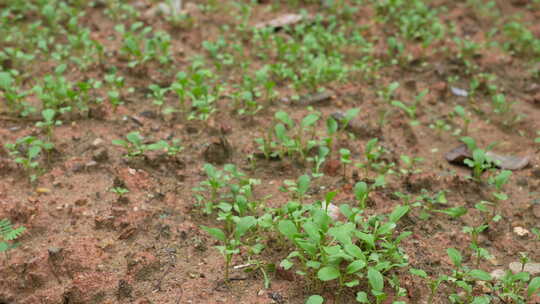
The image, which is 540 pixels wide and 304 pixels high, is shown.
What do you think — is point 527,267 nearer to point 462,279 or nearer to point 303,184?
point 462,279

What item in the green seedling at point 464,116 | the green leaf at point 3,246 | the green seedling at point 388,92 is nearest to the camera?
the green leaf at point 3,246

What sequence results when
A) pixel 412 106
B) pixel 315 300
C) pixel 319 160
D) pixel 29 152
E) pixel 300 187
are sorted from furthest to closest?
1. pixel 412 106
2. pixel 319 160
3. pixel 29 152
4. pixel 300 187
5. pixel 315 300

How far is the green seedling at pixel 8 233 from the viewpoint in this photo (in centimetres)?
292

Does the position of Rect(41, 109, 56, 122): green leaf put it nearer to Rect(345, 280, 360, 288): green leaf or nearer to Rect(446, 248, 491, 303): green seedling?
Rect(345, 280, 360, 288): green leaf

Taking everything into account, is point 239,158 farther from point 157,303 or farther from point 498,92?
point 498,92

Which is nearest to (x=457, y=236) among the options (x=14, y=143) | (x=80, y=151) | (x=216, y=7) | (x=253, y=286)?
(x=253, y=286)

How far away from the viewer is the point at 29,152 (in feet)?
11.4

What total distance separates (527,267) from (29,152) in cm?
304

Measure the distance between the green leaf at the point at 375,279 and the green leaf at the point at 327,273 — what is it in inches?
5.9

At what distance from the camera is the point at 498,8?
6363 mm

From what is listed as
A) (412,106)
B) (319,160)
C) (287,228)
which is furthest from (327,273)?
(412,106)

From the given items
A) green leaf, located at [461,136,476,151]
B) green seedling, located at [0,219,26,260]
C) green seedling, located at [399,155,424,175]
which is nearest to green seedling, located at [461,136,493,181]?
green leaf, located at [461,136,476,151]

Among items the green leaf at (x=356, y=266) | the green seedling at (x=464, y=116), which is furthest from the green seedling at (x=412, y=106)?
the green leaf at (x=356, y=266)

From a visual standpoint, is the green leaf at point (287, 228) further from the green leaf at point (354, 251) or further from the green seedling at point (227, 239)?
the green leaf at point (354, 251)
